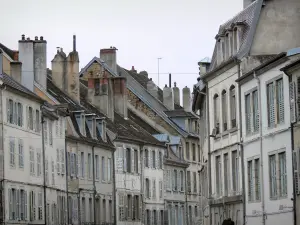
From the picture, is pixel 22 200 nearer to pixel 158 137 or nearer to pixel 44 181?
pixel 44 181

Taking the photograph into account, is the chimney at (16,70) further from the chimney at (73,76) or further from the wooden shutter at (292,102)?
the wooden shutter at (292,102)

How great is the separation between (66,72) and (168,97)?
28.0 m

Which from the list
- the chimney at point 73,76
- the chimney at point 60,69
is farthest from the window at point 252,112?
the chimney at point 60,69

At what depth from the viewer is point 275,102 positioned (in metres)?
56.8

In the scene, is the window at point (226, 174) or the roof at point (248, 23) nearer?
the roof at point (248, 23)

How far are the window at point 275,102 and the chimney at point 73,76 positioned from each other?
4216 cm

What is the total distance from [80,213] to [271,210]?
3846 centimetres

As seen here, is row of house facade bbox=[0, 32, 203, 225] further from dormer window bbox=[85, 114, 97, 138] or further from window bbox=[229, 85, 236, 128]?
window bbox=[229, 85, 236, 128]

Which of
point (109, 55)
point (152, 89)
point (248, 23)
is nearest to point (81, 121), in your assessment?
point (109, 55)

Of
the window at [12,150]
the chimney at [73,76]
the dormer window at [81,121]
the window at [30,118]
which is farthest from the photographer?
the chimney at [73,76]

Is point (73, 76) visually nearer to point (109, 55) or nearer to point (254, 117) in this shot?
point (109, 55)

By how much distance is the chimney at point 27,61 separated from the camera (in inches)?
3420

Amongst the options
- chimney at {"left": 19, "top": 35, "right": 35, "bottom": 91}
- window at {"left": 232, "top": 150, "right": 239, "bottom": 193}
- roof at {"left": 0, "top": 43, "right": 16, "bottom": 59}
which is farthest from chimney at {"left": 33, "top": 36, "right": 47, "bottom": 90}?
window at {"left": 232, "top": 150, "right": 239, "bottom": 193}

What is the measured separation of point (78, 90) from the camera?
10131cm
